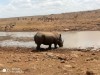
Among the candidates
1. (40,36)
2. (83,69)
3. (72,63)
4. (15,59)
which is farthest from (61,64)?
(40,36)

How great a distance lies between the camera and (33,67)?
16391mm

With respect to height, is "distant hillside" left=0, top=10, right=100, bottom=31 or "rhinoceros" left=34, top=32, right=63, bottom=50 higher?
"rhinoceros" left=34, top=32, right=63, bottom=50

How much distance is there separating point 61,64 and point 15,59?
350 centimetres

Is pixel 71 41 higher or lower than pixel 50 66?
lower

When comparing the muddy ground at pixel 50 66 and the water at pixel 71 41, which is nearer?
the muddy ground at pixel 50 66

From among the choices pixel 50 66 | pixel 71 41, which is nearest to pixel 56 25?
pixel 71 41

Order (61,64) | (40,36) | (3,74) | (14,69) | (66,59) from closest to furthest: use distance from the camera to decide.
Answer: (3,74) → (14,69) → (61,64) → (66,59) → (40,36)

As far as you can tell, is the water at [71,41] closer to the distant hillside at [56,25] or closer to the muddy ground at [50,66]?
the muddy ground at [50,66]

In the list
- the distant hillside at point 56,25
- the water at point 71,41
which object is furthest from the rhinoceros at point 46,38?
the distant hillside at point 56,25

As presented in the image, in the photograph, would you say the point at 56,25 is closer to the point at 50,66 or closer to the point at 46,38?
the point at 46,38

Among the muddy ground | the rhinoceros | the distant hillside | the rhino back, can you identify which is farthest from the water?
the distant hillside

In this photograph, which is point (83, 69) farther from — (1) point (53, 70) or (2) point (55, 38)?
(2) point (55, 38)

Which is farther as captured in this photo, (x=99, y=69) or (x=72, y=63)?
(x=72, y=63)

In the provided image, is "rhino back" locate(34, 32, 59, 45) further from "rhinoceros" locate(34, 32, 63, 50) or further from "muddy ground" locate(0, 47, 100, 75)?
"muddy ground" locate(0, 47, 100, 75)
